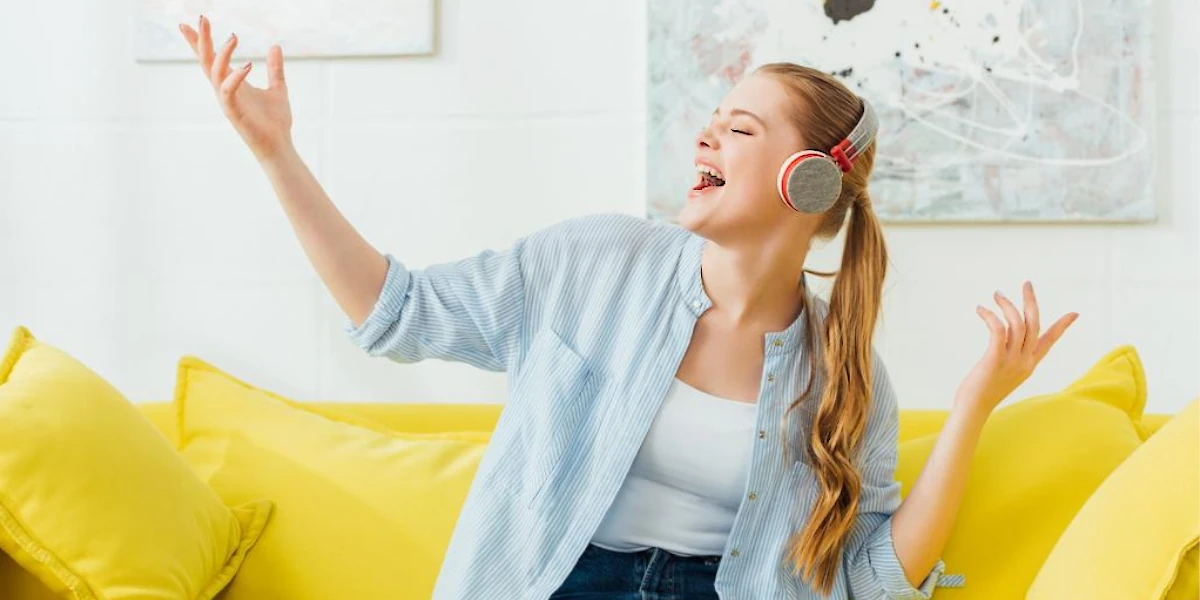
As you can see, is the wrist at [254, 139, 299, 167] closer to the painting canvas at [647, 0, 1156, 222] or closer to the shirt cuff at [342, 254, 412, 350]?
the shirt cuff at [342, 254, 412, 350]

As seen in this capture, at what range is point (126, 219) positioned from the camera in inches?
90.1

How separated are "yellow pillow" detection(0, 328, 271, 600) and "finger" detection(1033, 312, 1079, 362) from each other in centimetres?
115

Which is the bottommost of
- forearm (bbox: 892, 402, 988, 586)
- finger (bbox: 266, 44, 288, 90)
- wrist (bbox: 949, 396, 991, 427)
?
forearm (bbox: 892, 402, 988, 586)

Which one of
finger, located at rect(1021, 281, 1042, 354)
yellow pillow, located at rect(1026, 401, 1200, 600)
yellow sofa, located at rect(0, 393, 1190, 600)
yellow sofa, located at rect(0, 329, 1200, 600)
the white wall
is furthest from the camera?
the white wall

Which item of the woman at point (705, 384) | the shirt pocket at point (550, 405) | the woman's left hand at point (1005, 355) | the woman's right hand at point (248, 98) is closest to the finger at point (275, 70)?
the woman's right hand at point (248, 98)

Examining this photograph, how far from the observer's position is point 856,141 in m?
1.60

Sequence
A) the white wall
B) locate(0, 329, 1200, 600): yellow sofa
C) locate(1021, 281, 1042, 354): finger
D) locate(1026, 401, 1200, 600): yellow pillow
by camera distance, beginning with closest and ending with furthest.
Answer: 1. locate(1026, 401, 1200, 600): yellow pillow
2. locate(0, 329, 1200, 600): yellow sofa
3. locate(1021, 281, 1042, 354): finger
4. the white wall

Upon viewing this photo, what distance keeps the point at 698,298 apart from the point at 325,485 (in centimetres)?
63

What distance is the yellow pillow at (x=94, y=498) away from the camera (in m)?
1.42

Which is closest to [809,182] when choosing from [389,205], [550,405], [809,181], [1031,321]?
[809,181]

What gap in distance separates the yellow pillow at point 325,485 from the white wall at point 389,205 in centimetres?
35

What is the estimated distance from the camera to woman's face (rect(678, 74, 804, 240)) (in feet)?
5.10

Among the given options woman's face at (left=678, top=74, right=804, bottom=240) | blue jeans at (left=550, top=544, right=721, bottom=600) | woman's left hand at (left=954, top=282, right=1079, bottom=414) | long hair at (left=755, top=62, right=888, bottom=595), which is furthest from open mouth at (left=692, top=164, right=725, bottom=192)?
blue jeans at (left=550, top=544, right=721, bottom=600)

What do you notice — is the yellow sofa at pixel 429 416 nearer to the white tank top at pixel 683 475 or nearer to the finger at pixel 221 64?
the white tank top at pixel 683 475
